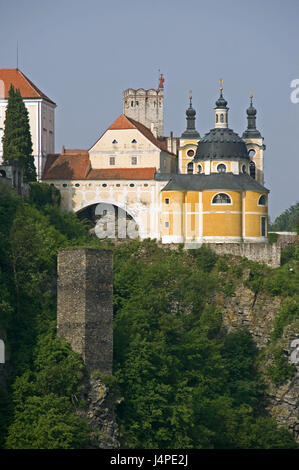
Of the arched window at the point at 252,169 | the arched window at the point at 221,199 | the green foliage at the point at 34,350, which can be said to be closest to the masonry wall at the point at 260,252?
the arched window at the point at 221,199

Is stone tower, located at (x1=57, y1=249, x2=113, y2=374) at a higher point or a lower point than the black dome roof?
lower

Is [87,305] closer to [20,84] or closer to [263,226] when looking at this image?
[263,226]

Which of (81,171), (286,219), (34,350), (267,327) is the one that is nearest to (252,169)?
(81,171)

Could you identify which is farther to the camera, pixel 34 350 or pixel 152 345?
pixel 152 345

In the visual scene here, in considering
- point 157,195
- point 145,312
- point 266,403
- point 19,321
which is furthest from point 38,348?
point 157,195

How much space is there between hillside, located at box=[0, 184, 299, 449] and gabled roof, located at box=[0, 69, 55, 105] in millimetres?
6095

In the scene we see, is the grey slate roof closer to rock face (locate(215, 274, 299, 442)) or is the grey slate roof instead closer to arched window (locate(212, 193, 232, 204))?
arched window (locate(212, 193, 232, 204))

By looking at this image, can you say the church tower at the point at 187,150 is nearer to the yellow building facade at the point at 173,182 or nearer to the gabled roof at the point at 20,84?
the yellow building facade at the point at 173,182

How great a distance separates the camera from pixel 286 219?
5453 inches

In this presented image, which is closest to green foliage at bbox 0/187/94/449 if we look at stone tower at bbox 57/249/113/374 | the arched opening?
stone tower at bbox 57/249/113/374

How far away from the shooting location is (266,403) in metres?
87.6

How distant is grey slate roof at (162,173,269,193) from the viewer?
9419 centimetres

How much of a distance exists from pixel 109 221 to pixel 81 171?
11.0 feet

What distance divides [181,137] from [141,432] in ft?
93.3
